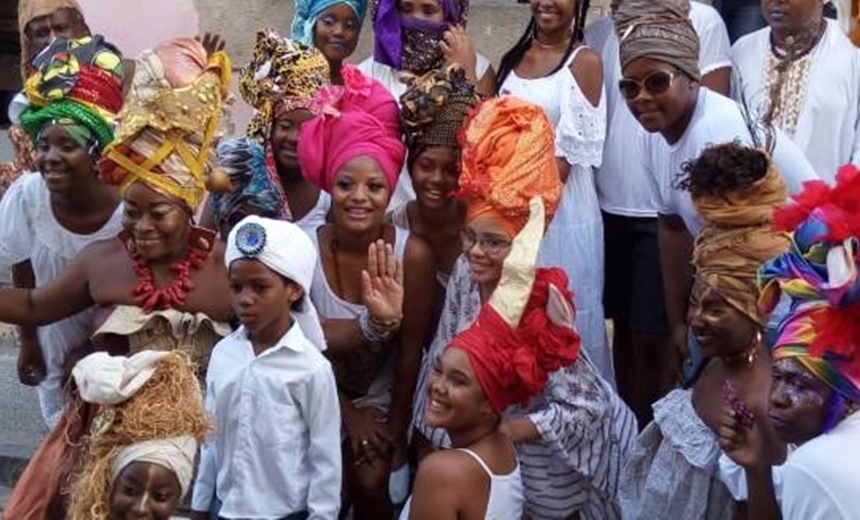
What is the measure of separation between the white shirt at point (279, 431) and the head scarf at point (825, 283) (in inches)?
62.5

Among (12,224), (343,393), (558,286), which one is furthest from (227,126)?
(558,286)

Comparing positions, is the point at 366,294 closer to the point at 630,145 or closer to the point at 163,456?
the point at 163,456

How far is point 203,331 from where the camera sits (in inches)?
195

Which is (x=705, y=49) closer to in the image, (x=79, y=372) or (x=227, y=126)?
(x=227, y=126)

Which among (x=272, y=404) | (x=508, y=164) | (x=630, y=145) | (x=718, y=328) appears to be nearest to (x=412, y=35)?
(x=630, y=145)

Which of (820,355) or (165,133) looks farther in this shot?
(165,133)

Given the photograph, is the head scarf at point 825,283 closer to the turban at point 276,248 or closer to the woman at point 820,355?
the woman at point 820,355

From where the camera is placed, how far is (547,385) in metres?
4.85

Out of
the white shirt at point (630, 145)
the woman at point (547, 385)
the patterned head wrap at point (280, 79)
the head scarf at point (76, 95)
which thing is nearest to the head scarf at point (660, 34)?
the woman at point (547, 385)

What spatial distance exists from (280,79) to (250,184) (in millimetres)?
438

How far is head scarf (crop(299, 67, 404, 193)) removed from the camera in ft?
16.8

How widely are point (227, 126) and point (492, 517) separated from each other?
310cm

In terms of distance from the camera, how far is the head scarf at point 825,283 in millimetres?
3355

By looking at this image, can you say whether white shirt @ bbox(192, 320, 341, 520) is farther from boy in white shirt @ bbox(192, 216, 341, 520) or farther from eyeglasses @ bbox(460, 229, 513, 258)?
eyeglasses @ bbox(460, 229, 513, 258)
